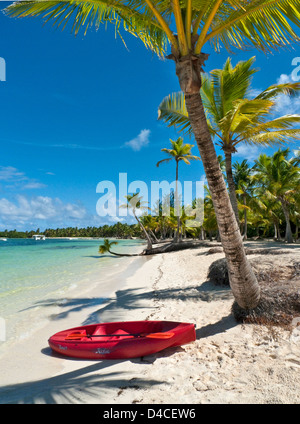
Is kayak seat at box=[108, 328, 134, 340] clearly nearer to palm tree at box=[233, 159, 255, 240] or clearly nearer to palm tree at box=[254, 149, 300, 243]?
palm tree at box=[254, 149, 300, 243]

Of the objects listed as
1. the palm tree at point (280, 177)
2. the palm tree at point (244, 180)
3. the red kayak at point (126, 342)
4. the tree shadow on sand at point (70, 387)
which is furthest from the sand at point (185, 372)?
the palm tree at point (244, 180)

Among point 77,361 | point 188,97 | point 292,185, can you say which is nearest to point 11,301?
point 77,361

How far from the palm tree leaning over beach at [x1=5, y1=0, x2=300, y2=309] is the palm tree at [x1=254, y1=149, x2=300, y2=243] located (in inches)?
767

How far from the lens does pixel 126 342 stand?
384cm

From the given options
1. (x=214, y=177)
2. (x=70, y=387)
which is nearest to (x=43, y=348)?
(x=70, y=387)

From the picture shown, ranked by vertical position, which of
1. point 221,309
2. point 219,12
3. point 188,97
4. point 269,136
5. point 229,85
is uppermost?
point 229,85

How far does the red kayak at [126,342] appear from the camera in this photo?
3.76 meters

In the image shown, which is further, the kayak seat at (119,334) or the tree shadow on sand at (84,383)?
the kayak seat at (119,334)

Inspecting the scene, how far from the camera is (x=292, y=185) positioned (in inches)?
841

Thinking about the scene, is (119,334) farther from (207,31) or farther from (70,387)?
(207,31)

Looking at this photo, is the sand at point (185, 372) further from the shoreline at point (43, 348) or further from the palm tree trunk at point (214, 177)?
the palm tree trunk at point (214, 177)

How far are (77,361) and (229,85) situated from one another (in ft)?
28.7

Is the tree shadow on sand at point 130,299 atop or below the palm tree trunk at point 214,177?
below
